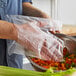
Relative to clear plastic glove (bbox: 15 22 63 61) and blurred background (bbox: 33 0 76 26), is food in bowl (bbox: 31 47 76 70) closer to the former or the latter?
clear plastic glove (bbox: 15 22 63 61)

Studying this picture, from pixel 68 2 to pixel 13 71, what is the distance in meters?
3.53

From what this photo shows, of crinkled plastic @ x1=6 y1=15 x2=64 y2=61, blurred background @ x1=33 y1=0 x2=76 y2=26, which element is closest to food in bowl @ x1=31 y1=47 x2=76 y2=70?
crinkled plastic @ x1=6 y1=15 x2=64 y2=61

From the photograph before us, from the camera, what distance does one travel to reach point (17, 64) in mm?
1315

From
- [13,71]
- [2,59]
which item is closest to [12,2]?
[2,59]

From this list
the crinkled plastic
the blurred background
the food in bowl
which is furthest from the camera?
the blurred background

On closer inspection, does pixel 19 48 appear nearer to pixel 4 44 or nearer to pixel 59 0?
pixel 4 44

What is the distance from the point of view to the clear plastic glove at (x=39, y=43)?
95 cm

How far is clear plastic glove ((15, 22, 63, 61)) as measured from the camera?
0.95 m

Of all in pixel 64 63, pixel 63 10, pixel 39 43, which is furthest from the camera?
pixel 63 10

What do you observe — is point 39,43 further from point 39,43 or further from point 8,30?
point 8,30

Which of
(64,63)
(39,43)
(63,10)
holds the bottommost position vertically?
(64,63)

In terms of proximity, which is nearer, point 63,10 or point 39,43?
point 39,43

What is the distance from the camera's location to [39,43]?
3.09 ft

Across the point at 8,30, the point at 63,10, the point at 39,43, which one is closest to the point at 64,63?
the point at 39,43
